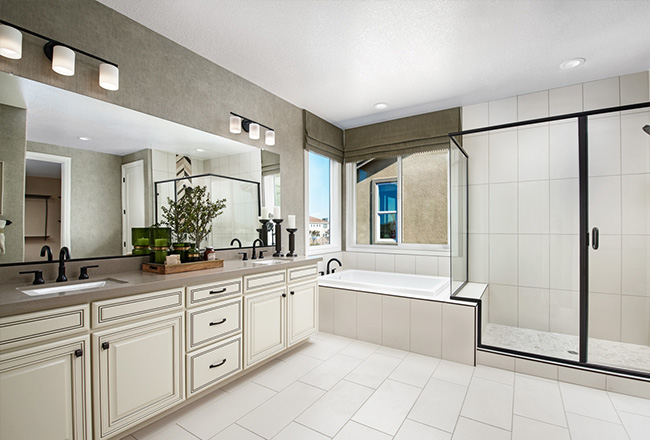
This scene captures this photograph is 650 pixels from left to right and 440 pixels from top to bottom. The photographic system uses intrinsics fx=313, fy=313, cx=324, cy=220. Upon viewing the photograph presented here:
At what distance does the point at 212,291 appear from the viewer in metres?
2.03

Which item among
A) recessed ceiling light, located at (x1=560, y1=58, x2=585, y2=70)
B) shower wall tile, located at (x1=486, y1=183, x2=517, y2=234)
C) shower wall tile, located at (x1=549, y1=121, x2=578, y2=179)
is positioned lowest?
shower wall tile, located at (x1=486, y1=183, x2=517, y2=234)

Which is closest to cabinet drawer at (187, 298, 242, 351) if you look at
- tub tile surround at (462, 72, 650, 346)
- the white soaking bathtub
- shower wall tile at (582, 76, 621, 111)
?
the white soaking bathtub

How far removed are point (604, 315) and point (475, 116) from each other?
2.30 metres

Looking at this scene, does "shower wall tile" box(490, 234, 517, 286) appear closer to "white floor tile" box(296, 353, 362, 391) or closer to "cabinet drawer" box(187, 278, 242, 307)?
"white floor tile" box(296, 353, 362, 391)

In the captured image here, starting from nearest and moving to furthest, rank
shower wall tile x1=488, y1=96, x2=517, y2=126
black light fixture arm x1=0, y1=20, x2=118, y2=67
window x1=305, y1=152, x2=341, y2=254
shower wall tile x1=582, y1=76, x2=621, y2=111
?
1. black light fixture arm x1=0, y1=20, x2=118, y2=67
2. shower wall tile x1=582, y1=76, x2=621, y2=111
3. shower wall tile x1=488, y1=96, x2=517, y2=126
4. window x1=305, y1=152, x2=341, y2=254

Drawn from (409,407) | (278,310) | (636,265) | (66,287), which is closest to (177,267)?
(66,287)

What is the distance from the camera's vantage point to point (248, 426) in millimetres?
1797

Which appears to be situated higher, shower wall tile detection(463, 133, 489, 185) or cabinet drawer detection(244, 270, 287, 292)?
shower wall tile detection(463, 133, 489, 185)

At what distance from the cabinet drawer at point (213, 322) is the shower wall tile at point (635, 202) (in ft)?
9.42

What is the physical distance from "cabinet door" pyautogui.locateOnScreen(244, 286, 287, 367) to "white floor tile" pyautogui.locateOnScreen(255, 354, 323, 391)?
14cm

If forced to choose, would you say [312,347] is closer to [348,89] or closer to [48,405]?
[48,405]

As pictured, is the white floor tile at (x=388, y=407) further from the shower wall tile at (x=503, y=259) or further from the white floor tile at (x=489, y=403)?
the shower wall tile at (x=503, y=259)

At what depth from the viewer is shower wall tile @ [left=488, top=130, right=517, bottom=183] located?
2.79 metres

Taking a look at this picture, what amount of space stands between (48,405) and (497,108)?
428 centimetres
